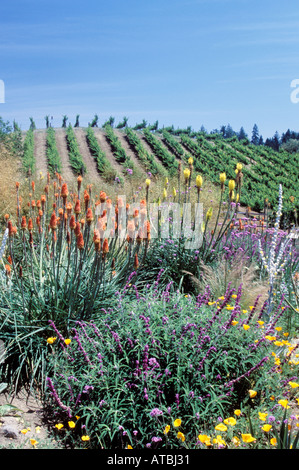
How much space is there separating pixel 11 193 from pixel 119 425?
20.4 ft

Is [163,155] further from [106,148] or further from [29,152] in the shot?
[29,152]

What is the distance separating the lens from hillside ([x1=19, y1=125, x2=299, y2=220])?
20.9 m

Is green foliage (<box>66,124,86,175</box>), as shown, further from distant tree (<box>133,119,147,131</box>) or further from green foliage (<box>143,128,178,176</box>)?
distant tree (<box>133,119,147,131</box>)

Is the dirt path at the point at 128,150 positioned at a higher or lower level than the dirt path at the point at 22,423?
higher

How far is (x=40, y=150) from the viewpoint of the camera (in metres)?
25.3

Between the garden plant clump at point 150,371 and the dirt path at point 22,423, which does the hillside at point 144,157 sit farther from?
the dirt path at point 22,423

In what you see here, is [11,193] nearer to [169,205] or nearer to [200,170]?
[169,205]

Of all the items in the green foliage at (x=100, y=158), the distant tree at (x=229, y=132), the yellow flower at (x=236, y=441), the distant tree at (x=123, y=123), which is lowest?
the yellow flower at (x=236, y=441)

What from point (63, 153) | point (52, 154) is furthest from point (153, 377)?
point (63, 153)

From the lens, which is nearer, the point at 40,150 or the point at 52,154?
the point at 52,154

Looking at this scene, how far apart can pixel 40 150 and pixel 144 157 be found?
6.93 metres

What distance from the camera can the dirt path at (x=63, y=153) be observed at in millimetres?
21250

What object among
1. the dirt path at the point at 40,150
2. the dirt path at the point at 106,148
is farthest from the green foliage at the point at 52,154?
the dirt path at the point at 106,148

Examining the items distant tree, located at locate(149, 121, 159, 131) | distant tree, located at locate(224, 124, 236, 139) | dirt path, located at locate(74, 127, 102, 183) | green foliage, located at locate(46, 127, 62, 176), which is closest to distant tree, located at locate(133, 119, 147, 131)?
distant tree, located at locate(149, 121, 159, 131)
